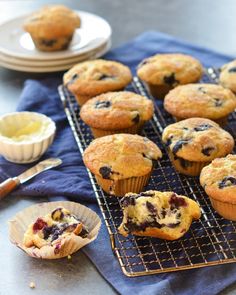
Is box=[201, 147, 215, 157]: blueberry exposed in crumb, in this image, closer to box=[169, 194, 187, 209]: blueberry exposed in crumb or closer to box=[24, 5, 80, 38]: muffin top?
box=[169, 194, 187, 209]: blueberry exposed in crumb

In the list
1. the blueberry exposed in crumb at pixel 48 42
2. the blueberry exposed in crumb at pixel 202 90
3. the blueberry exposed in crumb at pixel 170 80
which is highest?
the blueberry exposed in crumb at pixel 202 90

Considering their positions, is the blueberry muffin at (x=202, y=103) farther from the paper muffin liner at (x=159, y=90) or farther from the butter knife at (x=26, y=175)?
the butter knife at (x=26, y=175)

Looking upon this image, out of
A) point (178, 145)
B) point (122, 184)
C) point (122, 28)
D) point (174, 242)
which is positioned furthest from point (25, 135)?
point (122, 28)

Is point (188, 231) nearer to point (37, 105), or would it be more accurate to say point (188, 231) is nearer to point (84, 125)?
point (84, 125)

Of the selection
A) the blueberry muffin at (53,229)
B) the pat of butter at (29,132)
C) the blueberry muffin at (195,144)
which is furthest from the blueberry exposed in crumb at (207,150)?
the pat of butter at (29,132)

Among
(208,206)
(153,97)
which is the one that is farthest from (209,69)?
(208,206)

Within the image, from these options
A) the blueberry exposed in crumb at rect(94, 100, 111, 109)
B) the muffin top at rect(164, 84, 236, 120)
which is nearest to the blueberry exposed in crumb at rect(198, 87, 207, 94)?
the muffin top at rect(164, 84, 236, 120)
